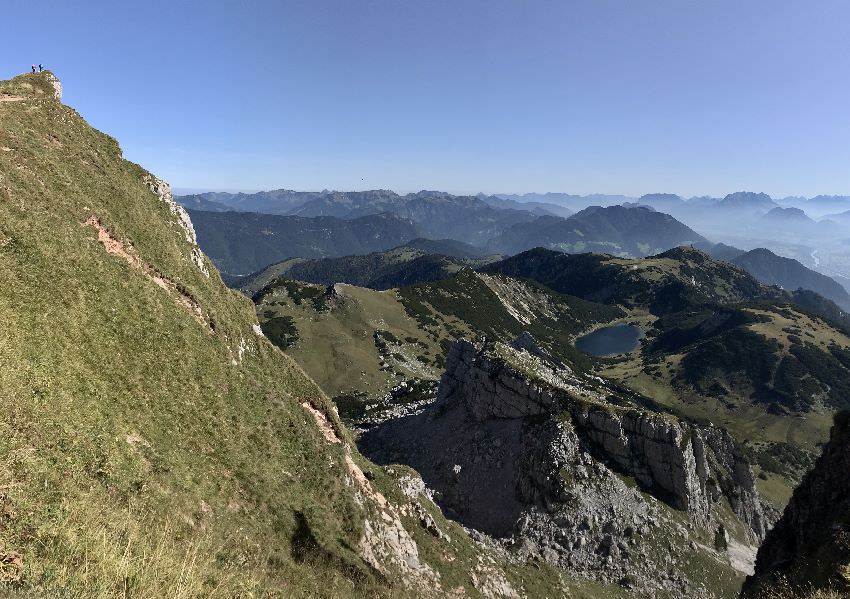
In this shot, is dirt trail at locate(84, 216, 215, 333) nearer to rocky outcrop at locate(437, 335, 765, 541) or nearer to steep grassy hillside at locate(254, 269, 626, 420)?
rocky outcrop at locate(437, 335, 765, 541)

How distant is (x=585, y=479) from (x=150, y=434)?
5824 cm

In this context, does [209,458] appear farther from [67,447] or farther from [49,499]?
[49,499]

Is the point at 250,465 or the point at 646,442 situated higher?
the point at 250,465

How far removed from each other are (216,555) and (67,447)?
782 cm


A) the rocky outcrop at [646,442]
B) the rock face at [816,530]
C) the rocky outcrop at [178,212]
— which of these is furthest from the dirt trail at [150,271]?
the rocky outcrop at [646,442]

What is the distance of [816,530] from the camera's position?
33875 mm

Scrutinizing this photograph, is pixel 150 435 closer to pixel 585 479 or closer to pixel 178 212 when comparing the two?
pixel 178 212

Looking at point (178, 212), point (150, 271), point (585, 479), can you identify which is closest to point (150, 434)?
point (150, 271)

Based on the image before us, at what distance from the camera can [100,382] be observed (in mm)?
23062

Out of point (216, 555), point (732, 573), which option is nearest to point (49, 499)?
point (216, 555)

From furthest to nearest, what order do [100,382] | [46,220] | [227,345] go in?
1. [227,345]
2. [46,220]
3. [100,382]

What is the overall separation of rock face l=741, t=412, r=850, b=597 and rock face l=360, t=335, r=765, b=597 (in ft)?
59.8

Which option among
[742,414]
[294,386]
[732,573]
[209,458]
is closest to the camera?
[209,458]

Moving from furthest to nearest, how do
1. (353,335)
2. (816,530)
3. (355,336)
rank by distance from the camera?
(353,335), (355,336), (816,530)
